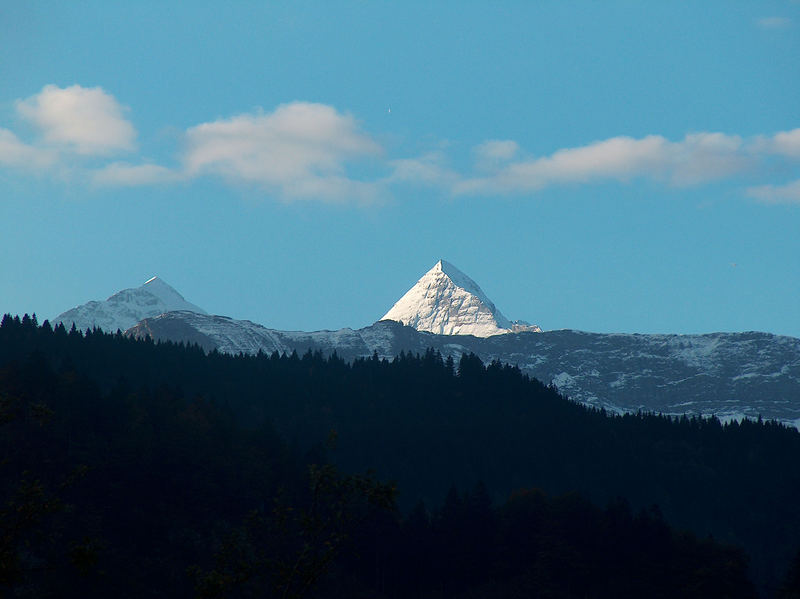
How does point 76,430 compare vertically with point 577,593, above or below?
above

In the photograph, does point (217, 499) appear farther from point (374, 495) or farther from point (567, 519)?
point (374, 495)

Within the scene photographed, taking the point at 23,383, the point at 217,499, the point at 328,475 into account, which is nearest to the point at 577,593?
the point at 217,499

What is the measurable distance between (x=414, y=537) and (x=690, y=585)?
37.2 m

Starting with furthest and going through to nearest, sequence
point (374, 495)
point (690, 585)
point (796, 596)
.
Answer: point (690, 585) < point (796, 596) < point (374, 495)

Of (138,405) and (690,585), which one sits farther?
(138,405)

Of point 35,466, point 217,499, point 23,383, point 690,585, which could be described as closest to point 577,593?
point 690,585

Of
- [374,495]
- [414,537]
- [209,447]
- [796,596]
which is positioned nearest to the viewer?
[374,495]

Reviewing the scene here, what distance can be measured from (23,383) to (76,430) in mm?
18335

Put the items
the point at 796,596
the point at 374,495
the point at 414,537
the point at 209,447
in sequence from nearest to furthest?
the point at 374,495
the point at 796,596
the point at 414,537
the point at 209,447

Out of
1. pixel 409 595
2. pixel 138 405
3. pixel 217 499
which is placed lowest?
pixel 409 595

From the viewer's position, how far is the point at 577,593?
6024 inches

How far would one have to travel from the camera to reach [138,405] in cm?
18838

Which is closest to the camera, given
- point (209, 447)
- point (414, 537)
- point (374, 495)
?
point (374, 495)

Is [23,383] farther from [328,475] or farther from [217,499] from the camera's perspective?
[328,475]
